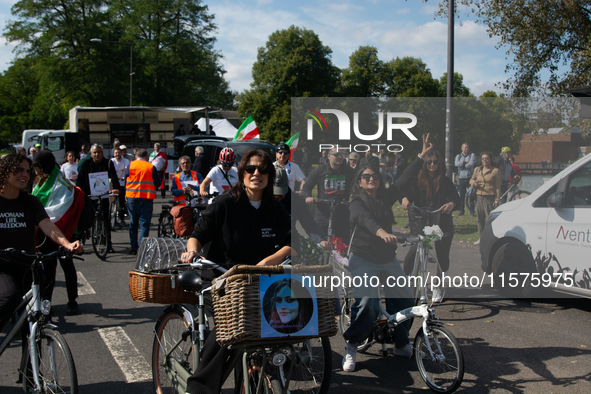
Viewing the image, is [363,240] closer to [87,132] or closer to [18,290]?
[18,290]

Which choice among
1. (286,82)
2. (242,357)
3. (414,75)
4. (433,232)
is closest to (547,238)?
(433,232)

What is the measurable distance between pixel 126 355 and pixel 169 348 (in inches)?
54.0

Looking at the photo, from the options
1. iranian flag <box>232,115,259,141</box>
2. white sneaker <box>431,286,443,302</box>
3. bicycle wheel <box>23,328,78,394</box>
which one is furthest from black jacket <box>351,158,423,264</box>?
iranian flag <box>232,115,259,141</box>

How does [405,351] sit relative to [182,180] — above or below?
below

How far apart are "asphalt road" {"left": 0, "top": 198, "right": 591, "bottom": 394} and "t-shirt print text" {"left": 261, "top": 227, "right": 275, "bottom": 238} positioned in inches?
55.3

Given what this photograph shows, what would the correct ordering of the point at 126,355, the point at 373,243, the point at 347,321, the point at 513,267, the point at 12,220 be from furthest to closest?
1. the point at 513,267
2. the point at 347,321
3. the point at 126,355
4. the point at 373,243
5. the point at 12,220

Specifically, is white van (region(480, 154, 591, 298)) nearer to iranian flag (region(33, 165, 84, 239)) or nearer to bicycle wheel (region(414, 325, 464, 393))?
bicycle wheel (region(414, 325, 464, 393))

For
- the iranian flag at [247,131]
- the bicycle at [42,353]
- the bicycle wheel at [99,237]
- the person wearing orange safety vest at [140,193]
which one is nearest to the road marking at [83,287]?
the bicycle wheel at [99,237]

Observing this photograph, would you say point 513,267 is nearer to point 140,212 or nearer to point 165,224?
point 140,212

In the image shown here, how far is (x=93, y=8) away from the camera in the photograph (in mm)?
39562

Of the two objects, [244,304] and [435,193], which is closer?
[244,304]

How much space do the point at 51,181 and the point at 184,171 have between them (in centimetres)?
430

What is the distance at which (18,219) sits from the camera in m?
4.02

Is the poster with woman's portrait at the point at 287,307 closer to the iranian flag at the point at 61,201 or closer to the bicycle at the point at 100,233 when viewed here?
the iranian flag at the point at 61,201
